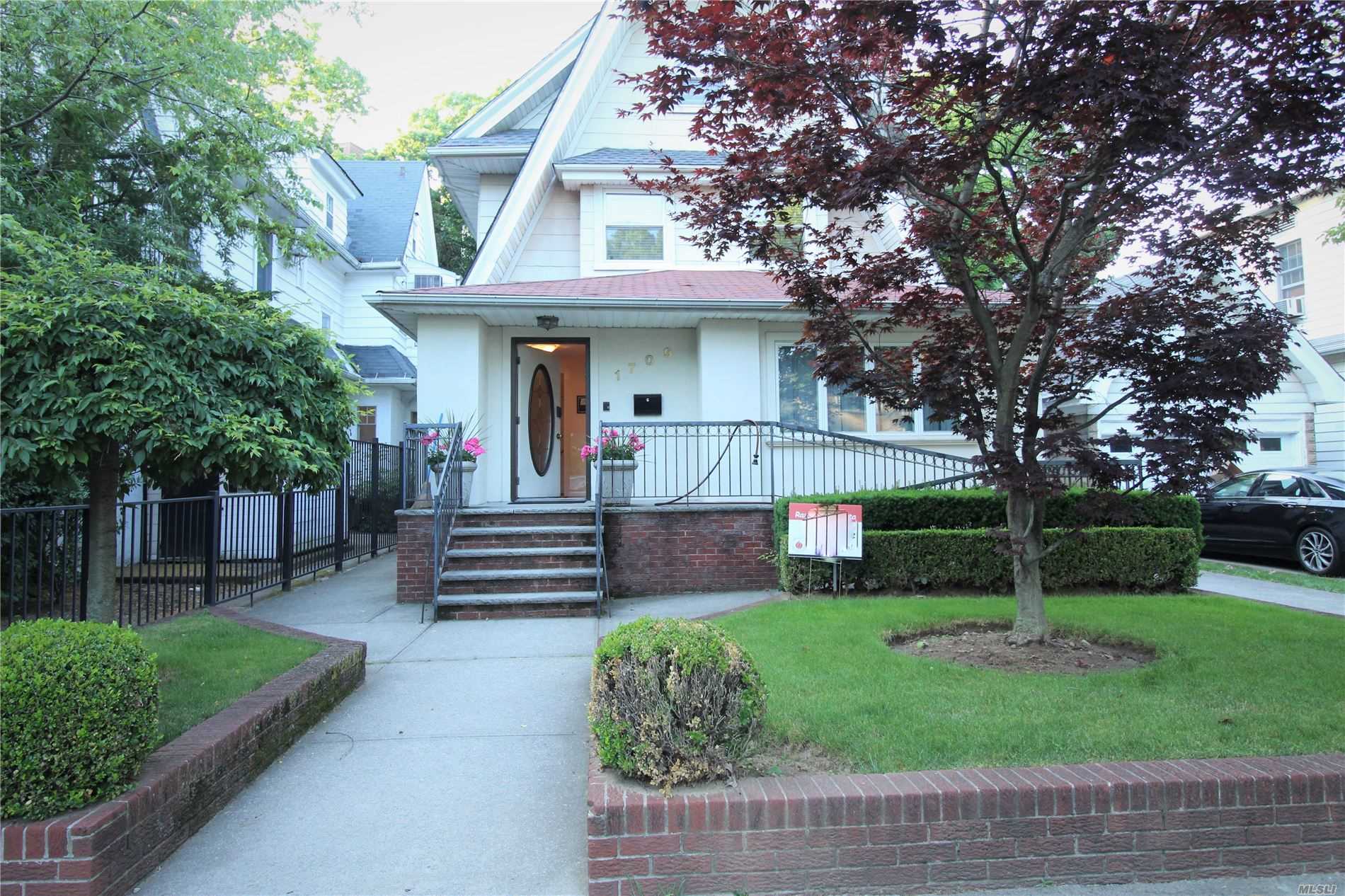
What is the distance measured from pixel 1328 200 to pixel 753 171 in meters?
19.4

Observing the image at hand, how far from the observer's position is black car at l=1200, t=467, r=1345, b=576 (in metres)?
10.8

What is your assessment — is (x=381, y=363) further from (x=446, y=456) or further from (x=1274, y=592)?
(x=1274, y=592)

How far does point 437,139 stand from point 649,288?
92.1ft

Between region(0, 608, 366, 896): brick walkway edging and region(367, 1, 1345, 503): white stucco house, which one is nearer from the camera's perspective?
region(0, 608, 366, 896): brick walkway edging

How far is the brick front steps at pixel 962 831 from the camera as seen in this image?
10.2ft

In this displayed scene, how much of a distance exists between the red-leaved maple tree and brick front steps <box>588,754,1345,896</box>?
2.54 meters

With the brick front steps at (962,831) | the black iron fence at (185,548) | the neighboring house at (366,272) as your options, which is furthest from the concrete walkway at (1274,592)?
the neighboring house at (366,272)

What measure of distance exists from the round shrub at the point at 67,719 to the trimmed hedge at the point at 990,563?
635cm

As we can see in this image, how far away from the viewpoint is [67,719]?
10.1 feet

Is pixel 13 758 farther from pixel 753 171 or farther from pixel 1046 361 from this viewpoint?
pixel 1046 361

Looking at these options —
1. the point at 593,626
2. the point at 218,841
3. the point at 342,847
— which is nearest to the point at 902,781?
the point at 342,847

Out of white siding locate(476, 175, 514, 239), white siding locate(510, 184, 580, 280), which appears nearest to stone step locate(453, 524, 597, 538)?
white siding locate(510, 184, 580, 280)

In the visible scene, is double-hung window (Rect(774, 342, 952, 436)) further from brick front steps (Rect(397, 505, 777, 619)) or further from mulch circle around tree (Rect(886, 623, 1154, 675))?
mulch circle around tree (Rect(886, 623, 1154, 675))

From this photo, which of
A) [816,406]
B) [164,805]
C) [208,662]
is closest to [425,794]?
[164,805]
